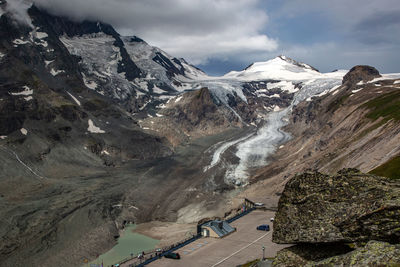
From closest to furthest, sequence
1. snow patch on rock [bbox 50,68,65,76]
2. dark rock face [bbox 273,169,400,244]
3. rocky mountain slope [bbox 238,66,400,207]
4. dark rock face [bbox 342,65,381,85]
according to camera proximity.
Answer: dark rock face [bbox 273,169,400,244] < rocky mountain slope [bbox 238,66,400,207] < dark rock face [bbox 342,65,381,85] < snow patch on rock [bbox 50,68,65,76]

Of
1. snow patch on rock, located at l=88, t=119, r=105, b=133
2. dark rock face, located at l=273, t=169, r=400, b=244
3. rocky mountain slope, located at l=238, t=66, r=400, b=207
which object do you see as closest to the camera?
dark rock face, located at l=273, t=169, r=400, b=244

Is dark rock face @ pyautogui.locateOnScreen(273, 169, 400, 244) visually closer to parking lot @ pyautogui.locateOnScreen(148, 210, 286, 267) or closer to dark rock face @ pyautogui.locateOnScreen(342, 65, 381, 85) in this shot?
parking lot @ pyautogui.locateOnScreen(148, 210, 286, 267)

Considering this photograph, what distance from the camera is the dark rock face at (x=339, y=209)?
13.1 metres

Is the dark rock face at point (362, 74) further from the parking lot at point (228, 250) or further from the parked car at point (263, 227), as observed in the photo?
the parking lot at point (228, 250)

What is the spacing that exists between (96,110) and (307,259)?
16087cm

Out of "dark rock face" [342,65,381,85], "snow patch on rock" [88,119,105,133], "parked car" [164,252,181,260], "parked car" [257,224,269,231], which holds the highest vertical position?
"dark rock face" [342,65,381,85]

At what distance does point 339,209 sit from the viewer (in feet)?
50.3

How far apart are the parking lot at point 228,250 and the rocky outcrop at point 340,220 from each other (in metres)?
19.7

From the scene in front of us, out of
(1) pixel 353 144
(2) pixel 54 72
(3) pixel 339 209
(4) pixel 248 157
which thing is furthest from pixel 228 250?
(2) pixel 54 72

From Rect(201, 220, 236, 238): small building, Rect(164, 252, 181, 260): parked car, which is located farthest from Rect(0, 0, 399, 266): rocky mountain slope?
Rect(164, 252, 181, 260): parked car

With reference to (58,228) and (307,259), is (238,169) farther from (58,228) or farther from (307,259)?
(307,259)

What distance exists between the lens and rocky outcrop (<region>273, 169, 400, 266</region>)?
40.9 ft

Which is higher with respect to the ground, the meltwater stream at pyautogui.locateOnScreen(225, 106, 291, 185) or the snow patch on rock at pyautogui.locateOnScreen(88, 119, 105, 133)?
the snow patch on rock at pyautogui.locateOnScreen(88, 119, 105, 133)

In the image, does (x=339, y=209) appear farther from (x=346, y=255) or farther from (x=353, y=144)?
(x=353, y=144)
